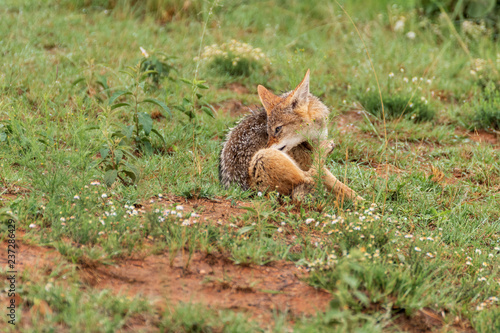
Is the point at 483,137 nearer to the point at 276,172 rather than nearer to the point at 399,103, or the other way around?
the point at 399,103

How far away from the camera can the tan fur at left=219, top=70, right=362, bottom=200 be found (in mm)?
4730

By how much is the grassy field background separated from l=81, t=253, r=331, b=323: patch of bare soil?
0.01m

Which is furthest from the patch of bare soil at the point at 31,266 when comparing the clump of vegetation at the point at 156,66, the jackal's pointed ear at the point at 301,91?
the clump of vegetation at the point at 156,66

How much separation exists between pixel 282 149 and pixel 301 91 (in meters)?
0.73

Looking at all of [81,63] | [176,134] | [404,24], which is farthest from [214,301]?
[404,24]

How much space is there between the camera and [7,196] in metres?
4.29

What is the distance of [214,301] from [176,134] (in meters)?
3.37

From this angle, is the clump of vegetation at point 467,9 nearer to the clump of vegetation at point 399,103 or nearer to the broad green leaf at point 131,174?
the clump of vegetation at point 399,103

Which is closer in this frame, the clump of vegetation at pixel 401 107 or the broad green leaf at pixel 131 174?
the broad green leaf at pixel 131 174

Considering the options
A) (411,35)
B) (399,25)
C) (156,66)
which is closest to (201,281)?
(156,66)

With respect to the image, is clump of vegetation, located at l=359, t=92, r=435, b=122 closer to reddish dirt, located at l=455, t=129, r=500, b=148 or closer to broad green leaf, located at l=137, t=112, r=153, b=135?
reddish dirt, located at l=455, t=129, r=500, b=148

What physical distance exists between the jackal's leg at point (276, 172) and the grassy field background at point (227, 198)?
0.14 meters

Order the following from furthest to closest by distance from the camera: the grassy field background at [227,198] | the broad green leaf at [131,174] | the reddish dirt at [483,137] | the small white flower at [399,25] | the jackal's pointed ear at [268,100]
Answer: the small white flower at [399,25] → the reddish dirt at [483,137] → the jackal's pointed ear at [268,100] → the broad green leaf at [131,174] → the grassy field background at [227,198]

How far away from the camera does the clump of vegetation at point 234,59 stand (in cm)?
817
